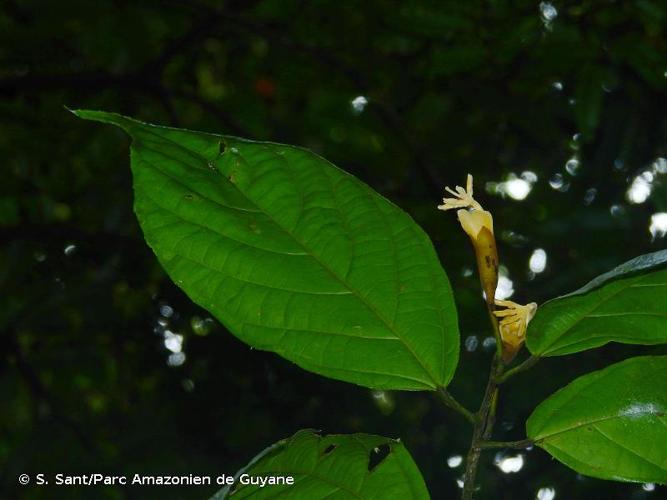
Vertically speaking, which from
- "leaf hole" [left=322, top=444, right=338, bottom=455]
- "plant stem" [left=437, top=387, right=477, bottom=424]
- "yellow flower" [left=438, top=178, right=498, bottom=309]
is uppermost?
"yellow flower" [left=438, top=178, right=498, bottom=309]

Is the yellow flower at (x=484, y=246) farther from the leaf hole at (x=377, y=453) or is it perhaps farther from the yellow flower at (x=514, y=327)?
the leaf hole at (x=377, y=453)

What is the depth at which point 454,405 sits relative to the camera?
1.52 ft

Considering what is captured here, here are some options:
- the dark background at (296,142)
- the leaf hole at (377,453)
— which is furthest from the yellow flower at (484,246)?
the dark background at (296,142)

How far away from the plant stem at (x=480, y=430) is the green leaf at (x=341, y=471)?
57 mm

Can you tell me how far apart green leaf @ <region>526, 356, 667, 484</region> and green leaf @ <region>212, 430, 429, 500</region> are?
81 millimetres

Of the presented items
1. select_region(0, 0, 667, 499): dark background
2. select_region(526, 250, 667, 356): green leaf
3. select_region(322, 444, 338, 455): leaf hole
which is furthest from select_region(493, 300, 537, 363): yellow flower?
select_region(0, 0, 667, 499): dark background

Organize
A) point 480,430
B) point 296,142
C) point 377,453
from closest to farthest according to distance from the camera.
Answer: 1. point 480,430
2. point 377,453
3. point 296,142

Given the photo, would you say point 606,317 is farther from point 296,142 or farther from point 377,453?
point 296,142

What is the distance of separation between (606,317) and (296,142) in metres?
1.70

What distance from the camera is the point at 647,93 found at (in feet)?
6.48

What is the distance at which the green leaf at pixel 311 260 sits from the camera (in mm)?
469

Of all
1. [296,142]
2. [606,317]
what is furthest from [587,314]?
[296,142]

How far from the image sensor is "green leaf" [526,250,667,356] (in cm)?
45

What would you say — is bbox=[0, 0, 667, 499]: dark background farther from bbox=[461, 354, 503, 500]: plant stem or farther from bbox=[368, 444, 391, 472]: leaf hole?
bbox=[461, 354, 503, 500]: plant stem
